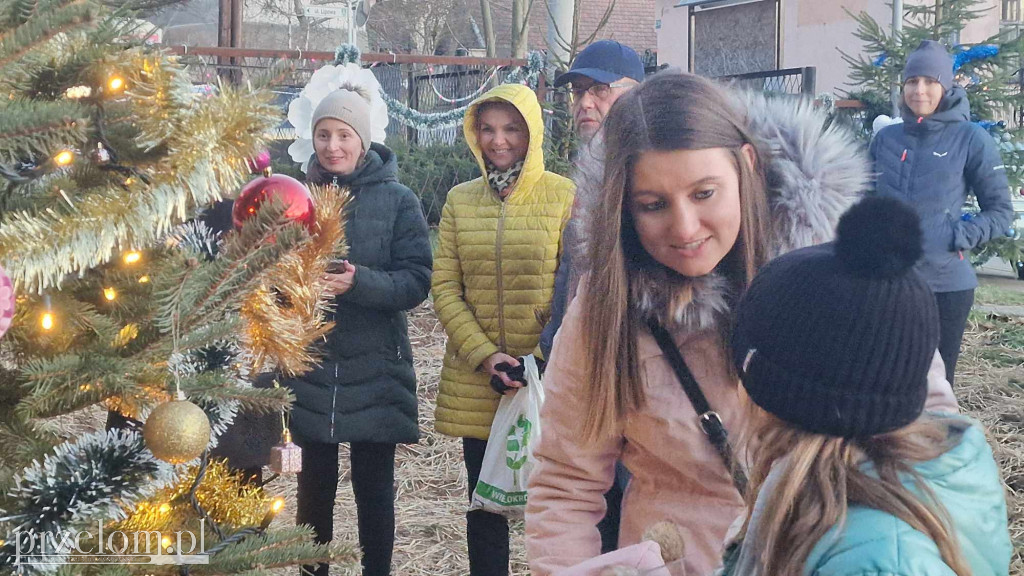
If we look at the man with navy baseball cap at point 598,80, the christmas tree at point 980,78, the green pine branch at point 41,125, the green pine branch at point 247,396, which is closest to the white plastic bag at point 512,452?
the man with navy baseball cap at point 598,80

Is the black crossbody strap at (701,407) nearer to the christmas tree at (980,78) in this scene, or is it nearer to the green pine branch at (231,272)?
the green pine branch at (231,272)

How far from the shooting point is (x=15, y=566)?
62.1 inches

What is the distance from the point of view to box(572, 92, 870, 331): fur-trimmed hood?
202 centimetres

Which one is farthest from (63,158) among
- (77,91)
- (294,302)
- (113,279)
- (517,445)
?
(517,445)

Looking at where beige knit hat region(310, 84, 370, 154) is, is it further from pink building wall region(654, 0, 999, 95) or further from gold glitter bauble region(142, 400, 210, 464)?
pink building wall region(654, 0, 999, 95)

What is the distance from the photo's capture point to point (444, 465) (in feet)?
19.6

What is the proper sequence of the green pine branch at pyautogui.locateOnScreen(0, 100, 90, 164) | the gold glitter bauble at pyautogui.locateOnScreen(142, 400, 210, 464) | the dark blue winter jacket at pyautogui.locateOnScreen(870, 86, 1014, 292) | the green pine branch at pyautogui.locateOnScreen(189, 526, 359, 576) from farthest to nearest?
the dark blue winter jacket at pyautogui.locateOnScreen(870, 86, 1014, 292)
the green pine branch at pyautogui.locateOnScreen(189, 526, 359, 576)
the gold glitter bauble at pyautogui.locateOnScreen(142, 400, 210, 464)
the green pine branch at pyautogui.locateOnScreen(0, 100, 90, 164)

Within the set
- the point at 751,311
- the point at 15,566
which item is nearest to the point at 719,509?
the point at 751,311

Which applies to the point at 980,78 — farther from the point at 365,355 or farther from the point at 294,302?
the point at 294,302

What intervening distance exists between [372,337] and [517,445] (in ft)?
2.36

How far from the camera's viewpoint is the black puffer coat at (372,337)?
385 cm

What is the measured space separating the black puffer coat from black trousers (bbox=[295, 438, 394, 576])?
0.10m

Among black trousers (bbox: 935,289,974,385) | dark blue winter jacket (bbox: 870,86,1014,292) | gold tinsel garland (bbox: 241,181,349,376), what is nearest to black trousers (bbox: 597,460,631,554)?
gold tinsel garland (bbox: 241,181,349,376)

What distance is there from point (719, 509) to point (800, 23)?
67.8ft
